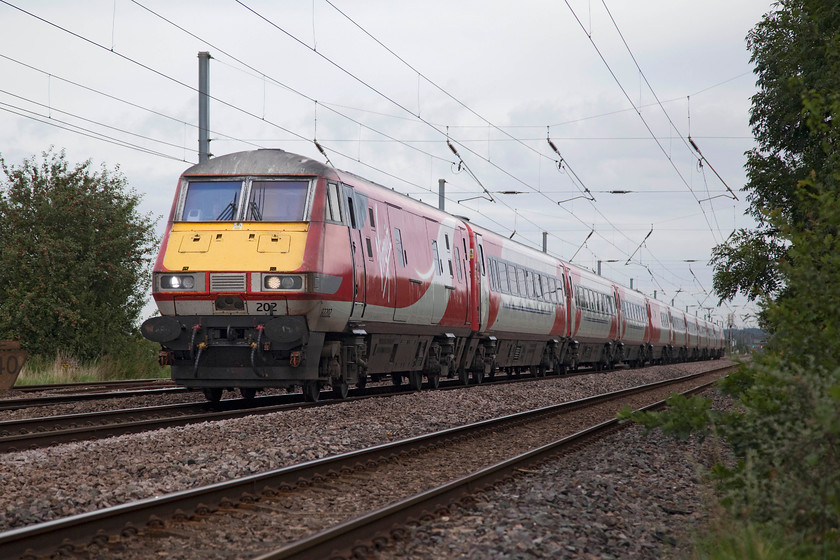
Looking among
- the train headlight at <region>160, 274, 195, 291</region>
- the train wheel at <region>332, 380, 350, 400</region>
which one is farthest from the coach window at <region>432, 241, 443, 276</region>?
the train headlight at <region>160, 274, 195, 291</region>

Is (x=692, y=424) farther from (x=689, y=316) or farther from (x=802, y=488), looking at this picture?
(x=689, y=316)

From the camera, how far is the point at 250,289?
11.9 m

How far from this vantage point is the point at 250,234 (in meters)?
12.2

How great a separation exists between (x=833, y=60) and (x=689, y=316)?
184ft

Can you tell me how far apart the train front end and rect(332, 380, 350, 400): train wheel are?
1137 millimetres

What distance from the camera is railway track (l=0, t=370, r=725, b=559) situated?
197 inches

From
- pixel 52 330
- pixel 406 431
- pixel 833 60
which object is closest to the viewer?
pixel 833 60

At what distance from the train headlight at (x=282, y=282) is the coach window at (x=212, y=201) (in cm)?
121

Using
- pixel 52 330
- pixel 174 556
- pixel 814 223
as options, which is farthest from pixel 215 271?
pixel 52 330

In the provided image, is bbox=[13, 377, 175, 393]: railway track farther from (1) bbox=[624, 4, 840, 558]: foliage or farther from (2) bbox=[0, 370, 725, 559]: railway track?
(1) bbox=[624, 4, 840, 558]: foliage

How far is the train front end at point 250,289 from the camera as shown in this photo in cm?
1184

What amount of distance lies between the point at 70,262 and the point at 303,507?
18526 millimetres

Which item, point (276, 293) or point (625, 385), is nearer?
point (276, 293)

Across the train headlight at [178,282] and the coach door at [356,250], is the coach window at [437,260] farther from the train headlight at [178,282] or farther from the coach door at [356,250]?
the train headlight at [178,282]
